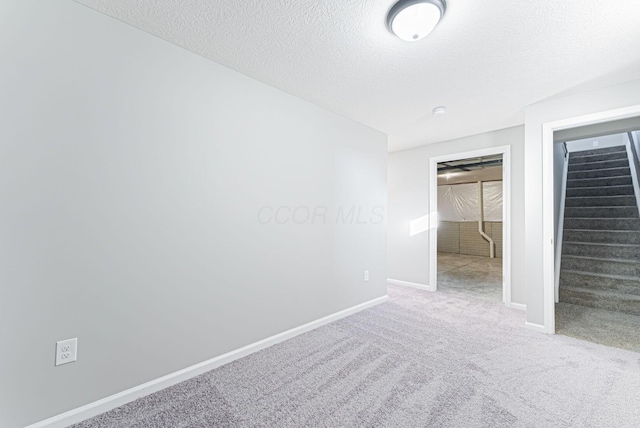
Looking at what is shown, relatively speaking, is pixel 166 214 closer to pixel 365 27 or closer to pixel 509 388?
pixel 365 27

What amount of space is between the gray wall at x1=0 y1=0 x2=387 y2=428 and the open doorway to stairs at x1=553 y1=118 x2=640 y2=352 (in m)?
3.17

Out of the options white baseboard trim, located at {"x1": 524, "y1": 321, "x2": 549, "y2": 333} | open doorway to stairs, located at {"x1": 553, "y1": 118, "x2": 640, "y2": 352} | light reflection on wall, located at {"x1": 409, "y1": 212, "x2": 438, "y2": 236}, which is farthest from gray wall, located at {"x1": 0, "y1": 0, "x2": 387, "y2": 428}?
open doorway to stairs, located at {"x1": 553, "y1": 118, "x2": 640, "y2": 352}

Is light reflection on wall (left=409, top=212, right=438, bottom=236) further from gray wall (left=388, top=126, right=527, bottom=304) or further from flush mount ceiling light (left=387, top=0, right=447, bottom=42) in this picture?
flush mount ceiling light (left=387, top=0, right=447, bottom=42)

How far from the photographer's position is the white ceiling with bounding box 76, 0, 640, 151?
1.51m

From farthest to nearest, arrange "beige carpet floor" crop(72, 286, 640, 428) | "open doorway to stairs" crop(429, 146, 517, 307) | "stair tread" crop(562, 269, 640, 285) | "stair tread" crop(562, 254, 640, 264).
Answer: "open doorway to stairs" crop(429, 146, 517, 307)
"stair tread" crop(562, 254, 640, 264)
"stair tread" crop(562, 269, 640, 285)
"beige carpet floor" crop(72, 286, 640, 428)

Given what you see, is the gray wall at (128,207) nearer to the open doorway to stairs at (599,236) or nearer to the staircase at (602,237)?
the open doorway to stairs at (599,236)

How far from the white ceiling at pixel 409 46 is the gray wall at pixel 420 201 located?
99cm

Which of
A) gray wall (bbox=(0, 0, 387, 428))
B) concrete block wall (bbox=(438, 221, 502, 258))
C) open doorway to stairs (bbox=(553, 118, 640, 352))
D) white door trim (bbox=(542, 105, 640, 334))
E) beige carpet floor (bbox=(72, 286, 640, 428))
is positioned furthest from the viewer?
concrete block wall (bbox=(438, 221, 502, 258))

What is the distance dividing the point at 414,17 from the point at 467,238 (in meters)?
8.22

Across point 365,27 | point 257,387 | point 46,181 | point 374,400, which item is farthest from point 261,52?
point 374,400

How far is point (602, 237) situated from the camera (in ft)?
12.8

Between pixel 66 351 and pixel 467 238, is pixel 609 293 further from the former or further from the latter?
pixel 66 351

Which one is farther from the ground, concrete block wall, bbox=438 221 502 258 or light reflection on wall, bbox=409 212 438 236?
light reflection on wall, bbox=409 212 438 236

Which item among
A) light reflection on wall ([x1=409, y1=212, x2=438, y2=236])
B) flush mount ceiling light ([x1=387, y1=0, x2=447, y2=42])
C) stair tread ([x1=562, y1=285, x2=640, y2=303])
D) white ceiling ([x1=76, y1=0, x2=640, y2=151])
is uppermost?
white ceiling ([x1=76, y1=0, x2=640, y2=151])
